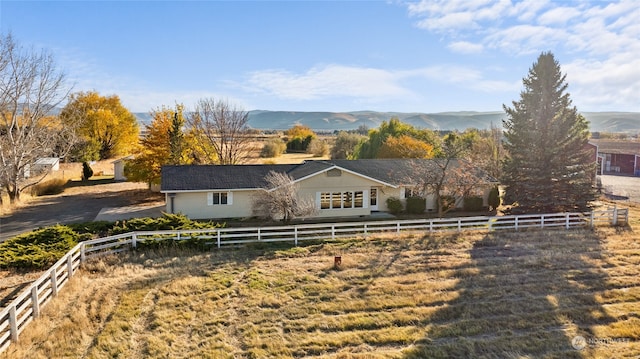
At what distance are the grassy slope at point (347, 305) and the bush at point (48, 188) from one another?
82.6ft

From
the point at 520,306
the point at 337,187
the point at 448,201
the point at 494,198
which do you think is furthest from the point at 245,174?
the point at 520,306

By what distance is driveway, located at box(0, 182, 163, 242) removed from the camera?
24.7 m

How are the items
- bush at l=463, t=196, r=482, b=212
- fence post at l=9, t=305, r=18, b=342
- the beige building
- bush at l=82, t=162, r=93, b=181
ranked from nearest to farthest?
fence post at l=9, t=305, r=18, b=342 → the beige building → bush at l=463, t=196, r=482, b=212 → bush at l=82, t=162, r=93, b=181

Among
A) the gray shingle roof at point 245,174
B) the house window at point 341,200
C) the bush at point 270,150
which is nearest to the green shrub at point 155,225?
the gray shingle roof at point 245,174

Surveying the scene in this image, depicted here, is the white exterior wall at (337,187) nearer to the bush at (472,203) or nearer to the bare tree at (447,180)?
Answer: the bare tree at (447,180)

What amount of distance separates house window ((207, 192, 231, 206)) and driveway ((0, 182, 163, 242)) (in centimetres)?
432

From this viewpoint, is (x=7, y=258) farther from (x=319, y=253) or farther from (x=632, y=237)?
(x=632, y=237)

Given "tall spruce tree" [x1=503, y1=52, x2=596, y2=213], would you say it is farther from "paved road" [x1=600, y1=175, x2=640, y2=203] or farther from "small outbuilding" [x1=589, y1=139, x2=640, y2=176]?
"small outbuilding" [x1=589, y1=139, x2=640, y2=176]

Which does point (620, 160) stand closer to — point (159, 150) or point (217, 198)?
point (217, 198)

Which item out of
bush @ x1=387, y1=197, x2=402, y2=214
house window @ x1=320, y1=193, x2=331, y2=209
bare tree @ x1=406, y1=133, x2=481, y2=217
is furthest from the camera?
bush @ x1=387, y1=197, x2=402, y2=214

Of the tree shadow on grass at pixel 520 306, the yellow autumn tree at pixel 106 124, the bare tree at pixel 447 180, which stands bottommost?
the tree shadow on grass at pixel 520 306

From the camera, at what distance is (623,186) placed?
44031 millimetres

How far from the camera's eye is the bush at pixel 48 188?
119 feet

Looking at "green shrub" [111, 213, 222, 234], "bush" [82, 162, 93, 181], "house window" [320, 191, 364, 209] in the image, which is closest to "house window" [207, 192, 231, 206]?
"green shrub" [111, 213, 222, 234]
